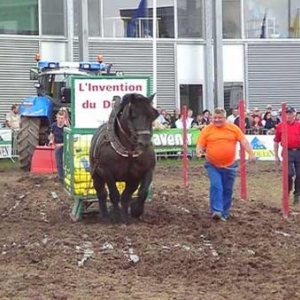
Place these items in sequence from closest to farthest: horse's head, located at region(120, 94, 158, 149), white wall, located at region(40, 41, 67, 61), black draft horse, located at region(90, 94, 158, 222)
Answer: horse's head, located at region(120, 94, 158, 149)
black draft horse, located at region(90, 94, 158, 222)
white wall, located at region(40, 41, 67, 61)

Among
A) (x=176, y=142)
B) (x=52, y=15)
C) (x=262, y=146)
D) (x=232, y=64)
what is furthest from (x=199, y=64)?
(x=176, y=142)

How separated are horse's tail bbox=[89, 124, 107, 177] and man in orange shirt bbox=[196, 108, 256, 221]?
1.67m

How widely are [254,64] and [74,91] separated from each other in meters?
24.8

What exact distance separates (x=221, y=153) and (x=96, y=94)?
6.48 ft

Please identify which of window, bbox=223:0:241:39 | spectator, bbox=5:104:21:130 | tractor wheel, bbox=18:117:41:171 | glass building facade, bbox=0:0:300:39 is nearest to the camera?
tractor wheel, bbox=18:117:41:171

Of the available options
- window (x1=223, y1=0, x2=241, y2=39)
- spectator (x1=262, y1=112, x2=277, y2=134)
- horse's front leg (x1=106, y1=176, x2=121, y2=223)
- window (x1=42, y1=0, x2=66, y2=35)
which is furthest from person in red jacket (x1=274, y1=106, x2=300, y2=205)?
window (x1=223, y1=0, x2=241, y2=39)

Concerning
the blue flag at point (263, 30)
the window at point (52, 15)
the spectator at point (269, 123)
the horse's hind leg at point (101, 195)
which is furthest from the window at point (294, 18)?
the horse's hind leg at point (101, 195)

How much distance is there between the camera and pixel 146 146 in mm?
12195

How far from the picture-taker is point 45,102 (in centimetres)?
2430

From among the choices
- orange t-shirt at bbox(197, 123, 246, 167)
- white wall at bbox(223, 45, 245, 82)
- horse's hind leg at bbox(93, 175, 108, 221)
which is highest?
white wall at bbox(223, 45, 245, 82)

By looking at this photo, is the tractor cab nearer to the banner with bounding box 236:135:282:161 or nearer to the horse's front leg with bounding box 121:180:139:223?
the banner with bounding box 236:135:282:161

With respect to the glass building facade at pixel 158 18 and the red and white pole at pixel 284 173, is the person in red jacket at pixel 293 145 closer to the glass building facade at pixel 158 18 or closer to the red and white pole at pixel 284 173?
the red and white pole at pixel 284 173

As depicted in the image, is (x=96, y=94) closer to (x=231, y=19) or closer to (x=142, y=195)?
(x=142, y=195)

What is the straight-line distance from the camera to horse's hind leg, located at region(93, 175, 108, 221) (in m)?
13.0
